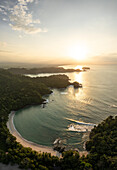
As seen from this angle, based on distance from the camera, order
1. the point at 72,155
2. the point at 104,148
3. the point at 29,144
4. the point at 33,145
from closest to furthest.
→ 1. the point at 72,155
2. the point at 104,148
3. the point at 33,145
4. the point at 29,144

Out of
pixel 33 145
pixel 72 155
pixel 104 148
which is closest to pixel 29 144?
pixel 33 145

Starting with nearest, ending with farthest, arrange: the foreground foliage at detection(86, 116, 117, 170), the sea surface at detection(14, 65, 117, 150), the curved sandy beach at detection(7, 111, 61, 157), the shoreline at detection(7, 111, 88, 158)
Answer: the foreground foliage at detection(86, 116, 117, 170)
the shoreline at detection(7, 111, 88, 158)
the curved sandy beach at detection(7, 111, 61, 157)
the sea surface at detection(14, 65, 117, 150)

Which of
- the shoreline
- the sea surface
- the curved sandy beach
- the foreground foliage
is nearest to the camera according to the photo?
the foreground foliage

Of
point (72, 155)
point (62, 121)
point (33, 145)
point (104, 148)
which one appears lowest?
point (33, 145)

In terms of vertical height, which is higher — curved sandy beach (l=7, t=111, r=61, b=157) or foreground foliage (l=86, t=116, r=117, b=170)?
foreground foliage (l=86, t=116, r=117, b=170)

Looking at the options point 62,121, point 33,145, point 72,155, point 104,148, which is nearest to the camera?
point 72,155

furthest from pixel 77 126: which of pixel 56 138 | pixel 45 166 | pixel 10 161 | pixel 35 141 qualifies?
pixel 10 161

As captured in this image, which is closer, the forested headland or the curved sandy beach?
the forested headland

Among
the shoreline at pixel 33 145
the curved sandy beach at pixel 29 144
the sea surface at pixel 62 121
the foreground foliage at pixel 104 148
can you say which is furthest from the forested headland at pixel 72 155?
the sea surface at pixel 62 121

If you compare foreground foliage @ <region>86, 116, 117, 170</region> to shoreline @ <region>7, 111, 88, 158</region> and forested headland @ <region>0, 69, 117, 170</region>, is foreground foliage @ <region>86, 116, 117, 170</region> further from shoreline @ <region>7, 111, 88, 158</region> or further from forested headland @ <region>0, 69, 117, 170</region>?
shoreline @ <region>7, 111, 88, 158</region>

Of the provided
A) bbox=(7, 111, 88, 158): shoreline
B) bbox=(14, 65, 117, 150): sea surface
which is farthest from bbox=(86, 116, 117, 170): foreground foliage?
bbox=(14, 65, 117, 150): sea surface

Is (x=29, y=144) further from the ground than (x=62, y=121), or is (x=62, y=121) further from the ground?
(x=62, y=121)

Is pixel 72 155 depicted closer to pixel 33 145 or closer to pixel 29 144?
pixel 33 145
